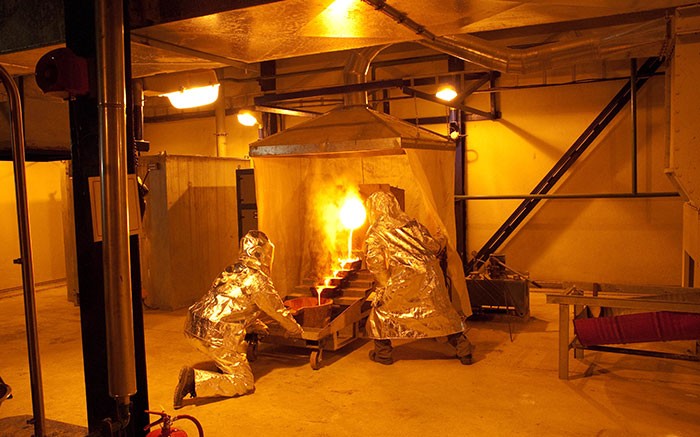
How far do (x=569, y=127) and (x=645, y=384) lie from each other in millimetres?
4353

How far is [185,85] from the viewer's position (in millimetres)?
2861

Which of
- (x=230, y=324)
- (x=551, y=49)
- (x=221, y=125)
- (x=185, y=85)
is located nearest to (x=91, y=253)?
(x=185, y=85)


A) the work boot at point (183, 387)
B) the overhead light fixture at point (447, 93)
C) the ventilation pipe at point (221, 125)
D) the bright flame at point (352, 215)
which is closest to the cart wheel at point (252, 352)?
the work boot at point (183, 387)

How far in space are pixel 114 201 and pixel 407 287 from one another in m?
3.17

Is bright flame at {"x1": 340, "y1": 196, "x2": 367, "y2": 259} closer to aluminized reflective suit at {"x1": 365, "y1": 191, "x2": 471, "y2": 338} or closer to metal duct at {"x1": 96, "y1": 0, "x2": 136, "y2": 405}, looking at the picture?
aluminized reflective suit at {"x1": 365, "y1": 191, "x2": 471, "y2": 338}

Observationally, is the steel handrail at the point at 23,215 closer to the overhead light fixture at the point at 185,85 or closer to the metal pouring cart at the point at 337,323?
the overhead light fixture at the point at 185,85

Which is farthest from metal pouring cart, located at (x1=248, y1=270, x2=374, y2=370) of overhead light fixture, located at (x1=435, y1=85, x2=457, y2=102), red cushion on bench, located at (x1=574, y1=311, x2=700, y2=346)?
overhead light fixture, located at (x1=435, y1=85, x2=457, y2=102)

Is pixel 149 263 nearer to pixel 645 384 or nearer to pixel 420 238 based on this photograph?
pixel 420 238

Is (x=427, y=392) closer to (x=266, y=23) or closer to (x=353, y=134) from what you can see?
(x=353, y=134)

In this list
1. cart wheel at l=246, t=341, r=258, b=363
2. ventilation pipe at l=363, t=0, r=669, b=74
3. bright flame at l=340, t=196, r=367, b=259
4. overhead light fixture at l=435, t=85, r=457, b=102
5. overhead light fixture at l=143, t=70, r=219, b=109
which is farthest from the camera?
overhead light fixture at l=435, t=85, r=457, b=102

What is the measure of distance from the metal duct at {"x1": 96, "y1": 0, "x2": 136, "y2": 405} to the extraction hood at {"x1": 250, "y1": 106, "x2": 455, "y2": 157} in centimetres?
294

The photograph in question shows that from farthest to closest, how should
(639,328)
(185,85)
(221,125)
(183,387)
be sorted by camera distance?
1. (221,125)
2. (639,328)
3. (183,387)
4. (185,85)

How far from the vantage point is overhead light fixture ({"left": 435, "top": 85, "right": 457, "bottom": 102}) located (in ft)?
22.1

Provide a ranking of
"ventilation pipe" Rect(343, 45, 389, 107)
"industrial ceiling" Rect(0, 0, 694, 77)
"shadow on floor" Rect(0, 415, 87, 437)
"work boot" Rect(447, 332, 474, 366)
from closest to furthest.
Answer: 1. "shadow on floor" Rect(0, 415, 87, 437)
2. "industrial ceiling" Rect(0, 0, 694, 77)
3. "work boot" Rect(447, 332, 474, 366)
4. "ventilation pipe" Rect(343, 45, 389, 107)
